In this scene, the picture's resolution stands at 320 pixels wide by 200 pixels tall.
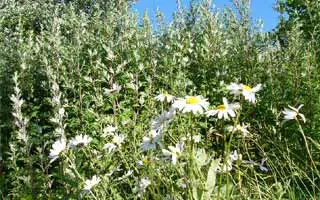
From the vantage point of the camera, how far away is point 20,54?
6.07 m

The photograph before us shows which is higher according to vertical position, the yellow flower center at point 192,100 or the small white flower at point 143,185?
the yellow flower center at point 192,100

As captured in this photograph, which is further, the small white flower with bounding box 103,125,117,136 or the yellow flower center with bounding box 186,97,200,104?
the small white flower with bounding box 103,125,117,136

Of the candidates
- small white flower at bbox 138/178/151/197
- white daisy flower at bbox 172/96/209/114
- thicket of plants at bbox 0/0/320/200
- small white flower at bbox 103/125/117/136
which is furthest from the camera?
thicket of plants at bbox 0/0/320/200

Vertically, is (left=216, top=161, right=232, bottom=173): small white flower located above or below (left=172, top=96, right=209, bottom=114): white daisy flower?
below

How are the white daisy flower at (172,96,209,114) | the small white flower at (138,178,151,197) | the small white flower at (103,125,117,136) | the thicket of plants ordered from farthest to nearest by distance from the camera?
the thicket of plants → the small white flower at (103,125,117,136) → the small white flower at (138,178,151,197) → the white daisy flower at (172,96,209,114)

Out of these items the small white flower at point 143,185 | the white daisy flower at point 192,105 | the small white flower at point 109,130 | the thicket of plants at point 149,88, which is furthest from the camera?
the thicket of plants at point 149,88

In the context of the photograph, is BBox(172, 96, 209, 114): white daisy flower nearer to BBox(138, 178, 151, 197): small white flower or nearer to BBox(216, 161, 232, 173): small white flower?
BBox(216, 161, 232, 173): small white flower

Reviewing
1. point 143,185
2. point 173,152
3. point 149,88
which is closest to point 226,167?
point 173,152

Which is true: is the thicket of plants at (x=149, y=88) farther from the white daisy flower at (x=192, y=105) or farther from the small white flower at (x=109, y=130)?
the white daisy flower at (x=192, y=105)

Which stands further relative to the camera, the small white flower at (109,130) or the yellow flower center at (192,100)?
the small white flower at (109,130)

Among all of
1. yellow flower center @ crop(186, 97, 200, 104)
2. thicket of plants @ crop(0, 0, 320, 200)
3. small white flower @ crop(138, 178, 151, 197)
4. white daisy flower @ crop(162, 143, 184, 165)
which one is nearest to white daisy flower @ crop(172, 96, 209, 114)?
yellow flower center @ crop(186, 97, 200, 104)

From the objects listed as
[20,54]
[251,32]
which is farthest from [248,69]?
[20,54]

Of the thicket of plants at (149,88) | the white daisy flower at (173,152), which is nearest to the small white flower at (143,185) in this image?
the white daisy flower at (173,152)

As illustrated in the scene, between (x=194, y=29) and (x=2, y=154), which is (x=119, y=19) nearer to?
(x=194, y=29)
